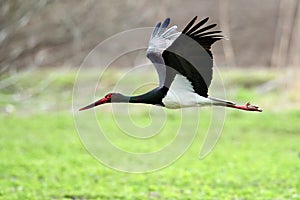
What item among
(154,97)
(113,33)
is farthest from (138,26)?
(154,97)

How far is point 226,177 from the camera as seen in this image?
850cm

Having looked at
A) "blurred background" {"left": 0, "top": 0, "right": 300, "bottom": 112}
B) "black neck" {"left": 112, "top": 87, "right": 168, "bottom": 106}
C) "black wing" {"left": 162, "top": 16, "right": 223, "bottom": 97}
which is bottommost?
"black neck" {"left": 112, "top": 87, "right": 168, "bottom": 106}

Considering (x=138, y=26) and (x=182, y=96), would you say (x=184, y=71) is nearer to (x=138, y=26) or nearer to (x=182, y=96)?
(x=182, y=96)

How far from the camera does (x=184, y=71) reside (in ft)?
18.0

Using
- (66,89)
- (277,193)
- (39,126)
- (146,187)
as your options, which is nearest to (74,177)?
(146,187)

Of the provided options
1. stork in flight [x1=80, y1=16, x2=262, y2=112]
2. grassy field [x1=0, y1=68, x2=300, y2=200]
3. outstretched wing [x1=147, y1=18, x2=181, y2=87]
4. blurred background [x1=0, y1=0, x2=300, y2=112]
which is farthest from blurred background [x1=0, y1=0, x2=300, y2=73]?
stork in flight [x1=80, y1=16, x2=262, y2=112]

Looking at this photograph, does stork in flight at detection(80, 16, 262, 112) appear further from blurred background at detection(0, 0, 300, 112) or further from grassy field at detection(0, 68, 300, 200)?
blurred background at detection(0, 0, 300, 112)

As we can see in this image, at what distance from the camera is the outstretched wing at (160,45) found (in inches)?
217

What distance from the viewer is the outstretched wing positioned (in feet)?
18.1

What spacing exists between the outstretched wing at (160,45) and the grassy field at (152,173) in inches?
83.6

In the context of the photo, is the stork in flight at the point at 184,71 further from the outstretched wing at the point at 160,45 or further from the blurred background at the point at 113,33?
the blurred background at the point at 113,33

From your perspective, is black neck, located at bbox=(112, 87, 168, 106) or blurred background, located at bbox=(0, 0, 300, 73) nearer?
black neck, located at bbox=(112, 87, 168, 106)

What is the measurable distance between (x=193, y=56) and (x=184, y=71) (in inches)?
7.8

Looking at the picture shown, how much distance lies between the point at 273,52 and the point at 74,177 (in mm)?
13313
